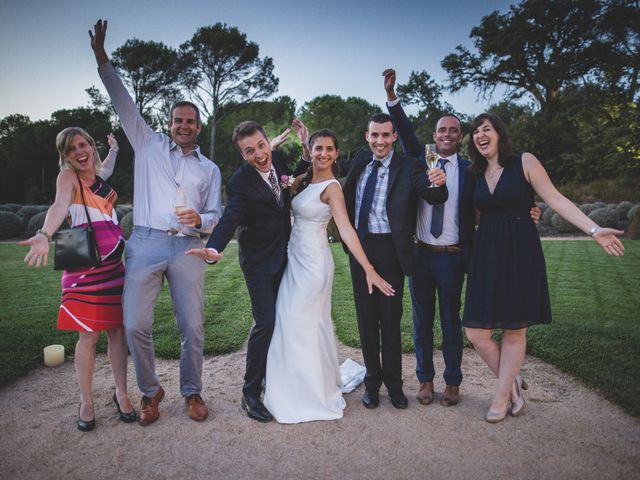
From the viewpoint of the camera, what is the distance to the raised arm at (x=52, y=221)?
2.68 m

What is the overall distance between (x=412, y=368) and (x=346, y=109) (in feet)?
153

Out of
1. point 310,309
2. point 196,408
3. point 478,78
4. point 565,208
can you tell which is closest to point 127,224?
point 196,408

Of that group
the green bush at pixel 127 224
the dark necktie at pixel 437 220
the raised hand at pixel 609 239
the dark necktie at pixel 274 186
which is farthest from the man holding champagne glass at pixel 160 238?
the green bush at pixel 127 224

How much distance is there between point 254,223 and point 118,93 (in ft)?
4.86

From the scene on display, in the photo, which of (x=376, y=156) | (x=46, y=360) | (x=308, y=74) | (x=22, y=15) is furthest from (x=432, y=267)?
(x=308, y=74)

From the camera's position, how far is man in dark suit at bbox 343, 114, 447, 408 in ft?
11.2

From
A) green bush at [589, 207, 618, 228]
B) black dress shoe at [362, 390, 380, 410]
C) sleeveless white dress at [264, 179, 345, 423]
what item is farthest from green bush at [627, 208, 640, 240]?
sleeveless white dress at [264, 179, 345, 423]

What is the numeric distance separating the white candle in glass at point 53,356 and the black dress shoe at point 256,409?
2.33 meters

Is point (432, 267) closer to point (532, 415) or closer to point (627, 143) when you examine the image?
point (532, 415)

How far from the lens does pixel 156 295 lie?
327 cm

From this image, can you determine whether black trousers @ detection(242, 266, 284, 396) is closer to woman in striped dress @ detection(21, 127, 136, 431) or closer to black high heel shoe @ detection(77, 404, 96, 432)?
woman in striped dress @ detection(21, 127, 136, 431)

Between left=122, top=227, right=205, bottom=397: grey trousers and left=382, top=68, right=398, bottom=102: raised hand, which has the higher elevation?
left=382, top=68, right=398, bottom=102: raised hand

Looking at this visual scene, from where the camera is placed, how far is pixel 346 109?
4784cm

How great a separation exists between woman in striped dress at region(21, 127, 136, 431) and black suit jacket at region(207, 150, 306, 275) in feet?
2.76
